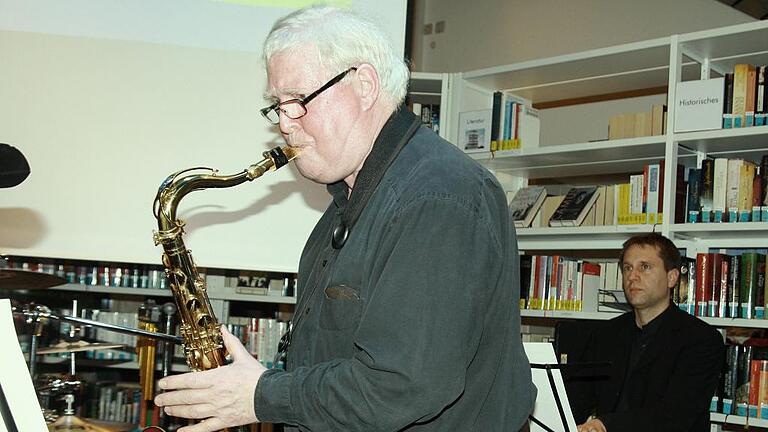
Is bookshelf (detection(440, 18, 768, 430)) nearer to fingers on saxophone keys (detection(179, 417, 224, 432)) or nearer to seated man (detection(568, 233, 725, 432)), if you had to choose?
seated man (detection(568, 233, 725, 432))

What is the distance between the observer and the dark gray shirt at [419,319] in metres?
1.27

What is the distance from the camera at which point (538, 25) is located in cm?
698

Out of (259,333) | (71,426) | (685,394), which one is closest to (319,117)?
(71,426)

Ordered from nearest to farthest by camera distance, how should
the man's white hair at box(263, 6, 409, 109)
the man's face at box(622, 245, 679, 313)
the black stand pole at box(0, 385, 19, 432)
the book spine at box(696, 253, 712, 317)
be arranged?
the black stand pole at box(0, 385, 19, 432) → the man's white hair at box(263, 6, 409, 109) → the man's face at box(622, 245, 679, 313) → the book spine at box(696, 253, 712, 317)

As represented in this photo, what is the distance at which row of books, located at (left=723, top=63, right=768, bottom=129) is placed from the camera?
3.88m

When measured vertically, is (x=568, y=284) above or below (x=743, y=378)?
above

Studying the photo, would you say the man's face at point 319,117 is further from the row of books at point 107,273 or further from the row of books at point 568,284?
the row of books at point 107,273

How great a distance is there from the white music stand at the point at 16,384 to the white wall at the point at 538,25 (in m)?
5.65

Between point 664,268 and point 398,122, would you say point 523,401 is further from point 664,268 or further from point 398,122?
point 664,268

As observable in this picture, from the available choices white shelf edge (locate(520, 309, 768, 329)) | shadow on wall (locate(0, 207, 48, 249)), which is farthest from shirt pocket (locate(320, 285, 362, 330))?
white shelf edge (locate(520, 309, 768, 329))

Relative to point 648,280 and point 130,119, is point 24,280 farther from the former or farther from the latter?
point 648,280

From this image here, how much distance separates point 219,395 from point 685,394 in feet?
8.41

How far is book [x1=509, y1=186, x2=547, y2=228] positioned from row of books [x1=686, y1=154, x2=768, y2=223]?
0.92 metres

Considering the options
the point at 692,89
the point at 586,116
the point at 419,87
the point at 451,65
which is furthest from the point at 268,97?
the point at 451,65
